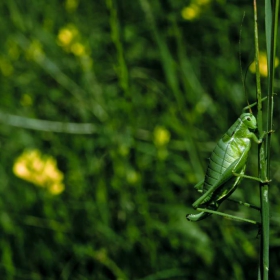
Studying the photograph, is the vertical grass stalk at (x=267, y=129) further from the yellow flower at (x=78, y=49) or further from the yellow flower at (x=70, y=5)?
the yellow flower at (x=70, y=5)

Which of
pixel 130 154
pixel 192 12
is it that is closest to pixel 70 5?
pixel 192 12

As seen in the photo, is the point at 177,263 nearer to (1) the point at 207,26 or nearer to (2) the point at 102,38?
(1) the point at 207,26

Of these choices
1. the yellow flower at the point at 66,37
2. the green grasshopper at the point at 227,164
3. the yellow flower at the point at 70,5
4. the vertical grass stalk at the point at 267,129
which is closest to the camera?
the vertical grass stalk at the point at 267,129

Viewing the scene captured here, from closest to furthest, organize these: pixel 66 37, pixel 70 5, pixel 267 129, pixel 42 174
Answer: pixel 267 129 < pixel 42 174 < pixel 66 37 < pixel 70 5

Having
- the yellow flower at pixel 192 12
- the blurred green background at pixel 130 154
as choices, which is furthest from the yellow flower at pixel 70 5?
the yellow flower at pixel 192 12

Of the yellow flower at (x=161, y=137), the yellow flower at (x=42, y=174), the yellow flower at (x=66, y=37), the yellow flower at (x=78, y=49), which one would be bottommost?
the yellow flower at (x=42, y=174)

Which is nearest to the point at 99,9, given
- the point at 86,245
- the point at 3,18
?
the point at 3,18

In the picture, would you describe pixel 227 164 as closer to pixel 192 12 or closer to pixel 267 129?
pixel 267 129
